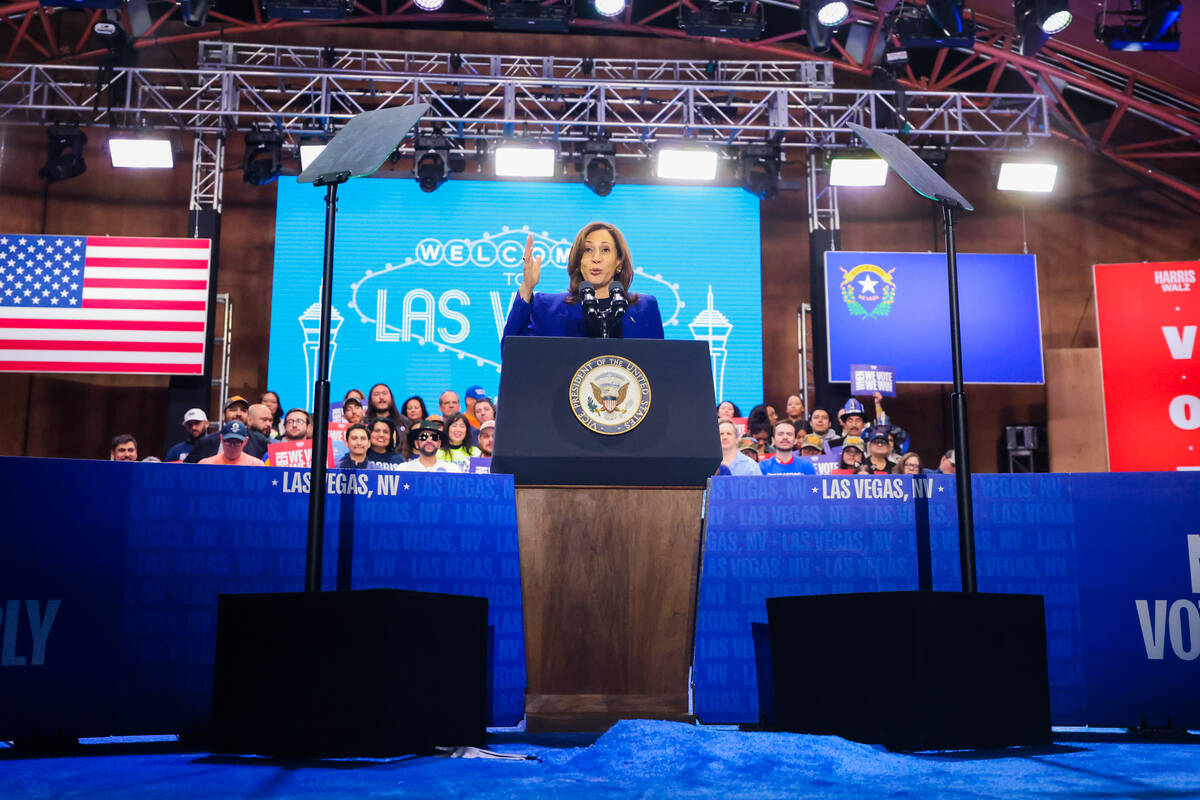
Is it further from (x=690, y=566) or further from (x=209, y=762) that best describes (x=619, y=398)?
(x=209, y=762)

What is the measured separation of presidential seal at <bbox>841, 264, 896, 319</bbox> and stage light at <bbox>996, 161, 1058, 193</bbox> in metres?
1.51

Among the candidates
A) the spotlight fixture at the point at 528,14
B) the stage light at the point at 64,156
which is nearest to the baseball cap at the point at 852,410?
the spotlight fixture at the point at 528,14

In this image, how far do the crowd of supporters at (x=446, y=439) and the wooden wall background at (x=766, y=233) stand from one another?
1537mm

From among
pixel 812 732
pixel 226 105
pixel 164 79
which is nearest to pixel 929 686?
pixel 812 732

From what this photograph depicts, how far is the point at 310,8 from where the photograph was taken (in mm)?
8328

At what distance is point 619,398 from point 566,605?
1.89 ft

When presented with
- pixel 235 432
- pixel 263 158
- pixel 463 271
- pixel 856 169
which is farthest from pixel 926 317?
pixel 235 432

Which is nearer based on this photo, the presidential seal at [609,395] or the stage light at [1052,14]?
the presidential seal at [609,395]

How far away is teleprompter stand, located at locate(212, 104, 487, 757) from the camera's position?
2488 millimetres

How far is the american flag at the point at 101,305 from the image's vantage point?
9398 mm

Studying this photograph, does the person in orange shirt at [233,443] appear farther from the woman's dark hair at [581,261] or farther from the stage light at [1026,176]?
the stage light at [1026,176]

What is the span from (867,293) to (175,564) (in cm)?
828

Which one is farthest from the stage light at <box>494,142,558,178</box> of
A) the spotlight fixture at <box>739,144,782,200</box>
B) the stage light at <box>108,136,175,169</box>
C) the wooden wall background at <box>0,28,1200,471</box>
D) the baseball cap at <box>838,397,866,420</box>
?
the baseball cap at <box>838,397,866,420</box>

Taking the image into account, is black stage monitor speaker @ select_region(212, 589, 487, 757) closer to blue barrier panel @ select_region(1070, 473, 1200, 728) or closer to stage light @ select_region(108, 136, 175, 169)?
blue barrier panel @ select_region(1070, 473, 1200, 728)
